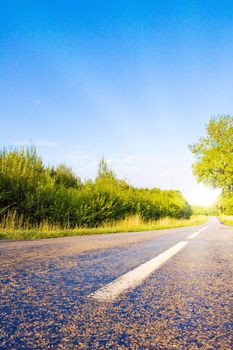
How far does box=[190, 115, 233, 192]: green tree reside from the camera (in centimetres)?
3055

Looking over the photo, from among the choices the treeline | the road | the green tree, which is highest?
the green tree

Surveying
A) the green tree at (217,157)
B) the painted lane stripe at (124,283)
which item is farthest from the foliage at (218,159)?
the painted lane stripe at (124,283)

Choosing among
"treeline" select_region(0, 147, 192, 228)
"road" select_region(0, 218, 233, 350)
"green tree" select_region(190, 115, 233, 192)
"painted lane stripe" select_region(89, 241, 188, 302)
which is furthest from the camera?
"green tree" select_region(190, 115, 233, 192)

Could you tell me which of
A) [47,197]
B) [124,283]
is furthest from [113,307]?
[47,197]

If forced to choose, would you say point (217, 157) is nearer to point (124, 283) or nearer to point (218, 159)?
point (218, 159)

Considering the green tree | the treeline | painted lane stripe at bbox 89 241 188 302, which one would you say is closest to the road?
painted lane stripe at bbox 89 241 188 302

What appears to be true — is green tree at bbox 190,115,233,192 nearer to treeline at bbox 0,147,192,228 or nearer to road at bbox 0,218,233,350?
treeline at bbox 0,147,192,228

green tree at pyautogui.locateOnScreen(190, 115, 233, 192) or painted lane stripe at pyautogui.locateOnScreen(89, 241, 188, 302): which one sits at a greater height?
green tree at pyautogui.locateOnScreen(190, 115, 233, 192)

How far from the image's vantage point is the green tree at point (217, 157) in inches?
1203

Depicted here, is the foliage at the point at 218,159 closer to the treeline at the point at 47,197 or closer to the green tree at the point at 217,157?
the green tree at the point at 217,157

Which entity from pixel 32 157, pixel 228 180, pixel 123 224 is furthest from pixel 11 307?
pixel 228 180

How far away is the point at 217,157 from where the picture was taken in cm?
3073

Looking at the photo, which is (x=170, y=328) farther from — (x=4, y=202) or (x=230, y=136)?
(x=230, y=136)

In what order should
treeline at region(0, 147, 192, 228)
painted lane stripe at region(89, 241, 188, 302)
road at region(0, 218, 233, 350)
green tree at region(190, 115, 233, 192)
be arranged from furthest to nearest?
green tree at region(190, 115, 233, 192) → treeline at region(0, 147, 192, 228) → painted lane stripe at region(89, 241, 188, 302) → road at region(0, 218, 233, 350)
